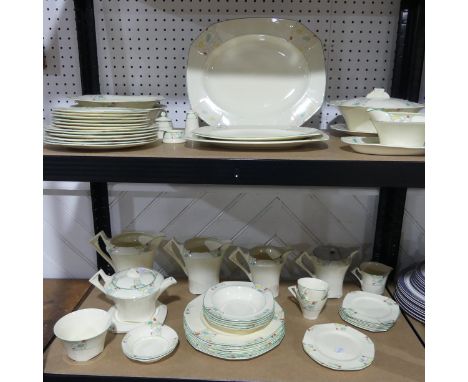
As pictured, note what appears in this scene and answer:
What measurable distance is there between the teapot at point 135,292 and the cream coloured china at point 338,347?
36 cm

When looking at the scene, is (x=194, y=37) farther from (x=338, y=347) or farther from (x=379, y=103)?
(x=338, y=347)

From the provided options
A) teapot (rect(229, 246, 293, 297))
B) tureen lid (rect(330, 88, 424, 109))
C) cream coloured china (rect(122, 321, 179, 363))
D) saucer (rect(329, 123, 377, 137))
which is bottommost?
cream coloured china (rect(122, 321, 179, 363))

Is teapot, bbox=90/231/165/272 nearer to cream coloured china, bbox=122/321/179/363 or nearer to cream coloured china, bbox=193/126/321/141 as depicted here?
cream coloured china, bbox=122/321/179/363

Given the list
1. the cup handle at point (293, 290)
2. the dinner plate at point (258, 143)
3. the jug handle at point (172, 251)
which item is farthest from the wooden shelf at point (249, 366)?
the dinner plate at point (258, 143)

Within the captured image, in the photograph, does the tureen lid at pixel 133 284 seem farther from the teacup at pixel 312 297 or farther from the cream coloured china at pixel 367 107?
the cream coloured china at pixel 367 107

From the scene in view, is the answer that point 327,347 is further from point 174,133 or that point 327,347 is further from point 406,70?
point 406,70

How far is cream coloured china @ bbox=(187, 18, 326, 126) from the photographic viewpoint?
3.05 ft

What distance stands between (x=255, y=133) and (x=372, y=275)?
60cm

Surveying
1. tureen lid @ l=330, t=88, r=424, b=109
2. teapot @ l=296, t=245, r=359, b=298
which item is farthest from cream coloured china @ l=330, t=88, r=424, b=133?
teapot @ l=296, t=245, r=359, b=298

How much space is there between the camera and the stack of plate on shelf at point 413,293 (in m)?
1.01

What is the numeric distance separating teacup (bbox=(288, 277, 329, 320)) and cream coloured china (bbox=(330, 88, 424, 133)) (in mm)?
412

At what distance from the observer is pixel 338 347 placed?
901 millimetres

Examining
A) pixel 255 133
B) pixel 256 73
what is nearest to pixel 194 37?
pixel 256 73

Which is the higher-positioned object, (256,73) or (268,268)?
(256,73)
